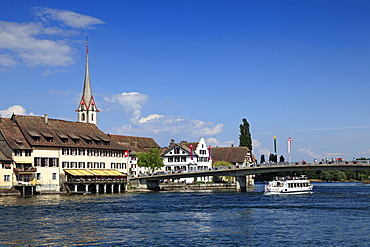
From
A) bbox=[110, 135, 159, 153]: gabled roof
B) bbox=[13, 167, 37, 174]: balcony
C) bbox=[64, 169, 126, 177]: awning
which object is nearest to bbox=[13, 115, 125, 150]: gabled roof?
bbox=[13, 167, 37, 174]: balcony

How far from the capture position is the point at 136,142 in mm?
164875

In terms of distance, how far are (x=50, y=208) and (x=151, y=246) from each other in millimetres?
33398

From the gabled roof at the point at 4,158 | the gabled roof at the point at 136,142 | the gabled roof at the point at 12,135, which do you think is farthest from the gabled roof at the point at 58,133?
the gabled roof at the point at 136,142

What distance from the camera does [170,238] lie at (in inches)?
1758

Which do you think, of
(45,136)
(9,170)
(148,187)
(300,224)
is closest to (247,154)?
(148,187)

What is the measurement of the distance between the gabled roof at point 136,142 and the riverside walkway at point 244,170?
2918 centimetres

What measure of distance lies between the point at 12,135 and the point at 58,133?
469 inches

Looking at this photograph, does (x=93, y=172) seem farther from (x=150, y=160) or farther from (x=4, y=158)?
(x=150, y=160)

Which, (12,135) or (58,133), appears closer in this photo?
(12,135)

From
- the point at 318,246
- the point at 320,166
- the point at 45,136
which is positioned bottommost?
the point at 318,246

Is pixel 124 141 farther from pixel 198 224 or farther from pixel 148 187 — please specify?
pixel 198 224

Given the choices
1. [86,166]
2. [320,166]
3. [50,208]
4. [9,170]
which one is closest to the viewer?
[50,208]

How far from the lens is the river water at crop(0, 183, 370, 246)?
141ft

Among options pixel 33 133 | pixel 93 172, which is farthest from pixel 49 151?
pixel 93 172
